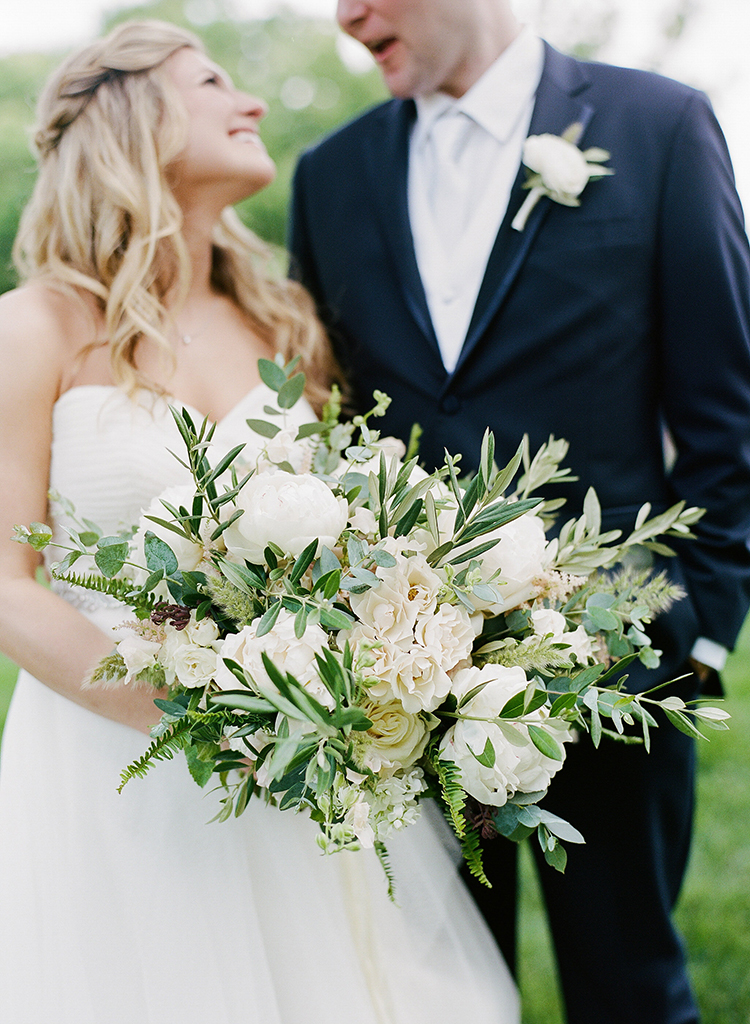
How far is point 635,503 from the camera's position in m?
2.04

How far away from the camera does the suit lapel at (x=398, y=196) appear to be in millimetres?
2035

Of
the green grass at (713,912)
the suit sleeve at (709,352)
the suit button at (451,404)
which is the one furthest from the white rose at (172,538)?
the green grass at (713,912)

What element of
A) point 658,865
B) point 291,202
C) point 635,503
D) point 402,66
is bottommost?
point 658,865

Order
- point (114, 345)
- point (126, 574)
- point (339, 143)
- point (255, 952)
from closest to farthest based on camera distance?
point (126, 574) < point (255, 952) < point (114, 345) < point (339, 143)

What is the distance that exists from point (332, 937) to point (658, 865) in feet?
2.87

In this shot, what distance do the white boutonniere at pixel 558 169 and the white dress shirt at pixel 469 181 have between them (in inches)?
3.5

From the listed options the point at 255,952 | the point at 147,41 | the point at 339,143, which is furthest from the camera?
the point at 339,143

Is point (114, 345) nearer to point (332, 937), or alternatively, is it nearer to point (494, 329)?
point (494, 329)

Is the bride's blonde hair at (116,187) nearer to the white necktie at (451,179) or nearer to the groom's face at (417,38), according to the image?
the groom's face at (417,38)

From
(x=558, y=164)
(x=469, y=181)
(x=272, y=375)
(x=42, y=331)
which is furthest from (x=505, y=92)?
(x=42, y=331)

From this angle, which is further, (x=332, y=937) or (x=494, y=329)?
(x=494, y=329)

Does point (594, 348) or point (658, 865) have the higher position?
point (594, 348)

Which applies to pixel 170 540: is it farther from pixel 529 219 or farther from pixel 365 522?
pixel 529 219

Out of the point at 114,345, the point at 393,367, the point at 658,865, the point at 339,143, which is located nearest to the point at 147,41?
the point at 339,143
